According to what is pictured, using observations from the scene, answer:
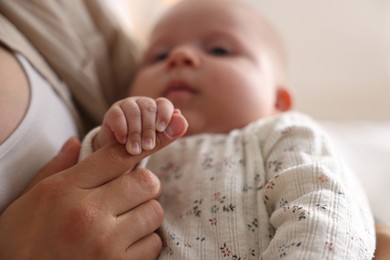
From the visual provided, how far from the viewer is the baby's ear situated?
115cm

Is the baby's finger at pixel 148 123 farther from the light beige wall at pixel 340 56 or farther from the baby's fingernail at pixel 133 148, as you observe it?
the light beige wall at pixel 340 56

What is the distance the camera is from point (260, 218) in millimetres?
682

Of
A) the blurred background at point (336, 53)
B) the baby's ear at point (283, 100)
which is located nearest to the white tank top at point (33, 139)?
the baby's ear at point (283, 100)

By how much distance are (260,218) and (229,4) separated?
61 centimetres

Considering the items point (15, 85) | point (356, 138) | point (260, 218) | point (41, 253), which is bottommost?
point (356, 138)

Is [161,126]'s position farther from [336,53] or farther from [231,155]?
[336,53]

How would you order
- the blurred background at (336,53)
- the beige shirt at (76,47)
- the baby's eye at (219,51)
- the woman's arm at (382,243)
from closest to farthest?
the woman's arm at (382,243) → the beige shirt at (76,47) → the baby's eye at (219,51) → the blurred background at (336,53)

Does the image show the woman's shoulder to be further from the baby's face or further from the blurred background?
the blurred background

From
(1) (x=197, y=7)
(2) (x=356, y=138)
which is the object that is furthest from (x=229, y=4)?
(2) (x=356, y=138)

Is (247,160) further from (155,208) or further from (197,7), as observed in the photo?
(197,7)

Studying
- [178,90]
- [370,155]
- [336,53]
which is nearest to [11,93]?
[178,90]

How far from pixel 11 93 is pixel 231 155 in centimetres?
35

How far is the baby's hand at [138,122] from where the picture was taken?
2.08 feet

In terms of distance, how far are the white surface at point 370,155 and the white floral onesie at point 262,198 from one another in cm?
21
